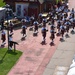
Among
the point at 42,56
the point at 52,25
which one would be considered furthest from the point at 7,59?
the point at 52,25

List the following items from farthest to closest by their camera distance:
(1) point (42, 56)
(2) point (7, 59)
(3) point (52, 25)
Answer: (3) point (52, 25), (1) point (42, 56), (2) point (7, 59)

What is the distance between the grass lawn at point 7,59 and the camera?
67.6ft

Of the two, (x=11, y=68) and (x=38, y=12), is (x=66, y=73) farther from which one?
(x=38, y=12)

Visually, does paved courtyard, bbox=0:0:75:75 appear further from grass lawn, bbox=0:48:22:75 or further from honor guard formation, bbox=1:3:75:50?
honor guard formation, bbox=1:3:75:50

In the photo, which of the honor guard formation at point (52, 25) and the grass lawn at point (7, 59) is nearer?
the grass lawn at point (7, 59)

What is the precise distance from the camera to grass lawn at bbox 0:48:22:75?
20.6 m

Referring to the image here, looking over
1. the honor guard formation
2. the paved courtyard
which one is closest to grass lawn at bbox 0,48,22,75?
the paved courtyard

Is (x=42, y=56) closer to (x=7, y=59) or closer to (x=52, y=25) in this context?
(x=7, y=59)

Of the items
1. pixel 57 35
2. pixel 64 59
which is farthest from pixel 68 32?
pixel 64 59

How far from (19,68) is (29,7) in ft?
52.4

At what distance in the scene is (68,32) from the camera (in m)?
29.0

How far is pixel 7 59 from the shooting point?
22203mm

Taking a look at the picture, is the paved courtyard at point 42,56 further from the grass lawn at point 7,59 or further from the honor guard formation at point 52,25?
the honor guard formation at point 52,25

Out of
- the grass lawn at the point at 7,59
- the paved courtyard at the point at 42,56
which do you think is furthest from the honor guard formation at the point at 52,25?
the grass lawn at the point at 7,59
